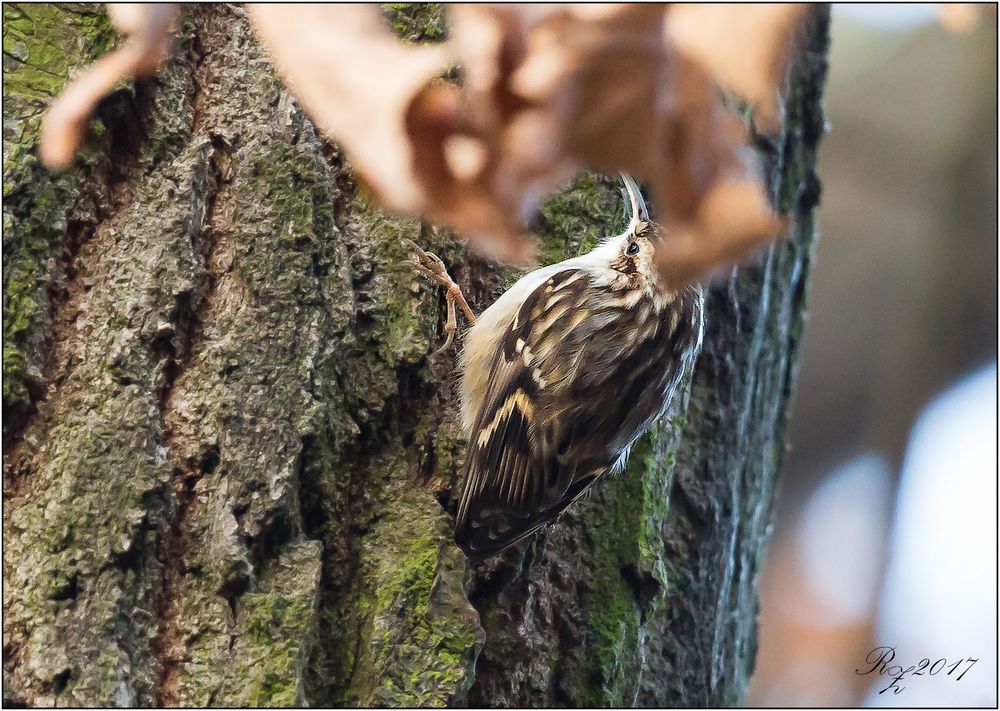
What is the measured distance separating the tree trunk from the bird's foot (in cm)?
3

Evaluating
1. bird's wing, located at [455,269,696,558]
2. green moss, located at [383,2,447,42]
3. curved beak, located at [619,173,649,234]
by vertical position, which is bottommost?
bird's wing, located at [455,269,696,558]

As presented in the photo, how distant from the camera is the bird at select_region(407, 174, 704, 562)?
212 centimetres

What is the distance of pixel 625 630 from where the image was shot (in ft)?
7.13

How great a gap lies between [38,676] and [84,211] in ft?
2.74

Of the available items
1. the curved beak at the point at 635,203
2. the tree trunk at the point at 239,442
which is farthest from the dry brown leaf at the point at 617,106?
the curved beak at the point at 635,203

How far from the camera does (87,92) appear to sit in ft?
5.58

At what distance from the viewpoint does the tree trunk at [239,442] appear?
1.63 metres

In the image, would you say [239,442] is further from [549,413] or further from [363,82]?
[549,413]

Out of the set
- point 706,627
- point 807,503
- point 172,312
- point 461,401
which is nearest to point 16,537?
point 172,312

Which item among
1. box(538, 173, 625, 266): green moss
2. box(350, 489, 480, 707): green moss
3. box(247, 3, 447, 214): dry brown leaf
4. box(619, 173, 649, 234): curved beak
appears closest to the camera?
box(247, 3, 447, 214): dry brown leaf

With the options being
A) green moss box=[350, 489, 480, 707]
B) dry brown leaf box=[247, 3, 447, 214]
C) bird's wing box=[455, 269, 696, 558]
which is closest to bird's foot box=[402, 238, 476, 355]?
bird's wing box=[455, 269, 696, 558]

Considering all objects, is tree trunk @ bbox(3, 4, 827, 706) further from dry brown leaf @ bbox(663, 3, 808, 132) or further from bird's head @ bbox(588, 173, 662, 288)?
dry brown leaf @ bbox(663, 3, 808, 132)

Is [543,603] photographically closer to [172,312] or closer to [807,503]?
[172,312]

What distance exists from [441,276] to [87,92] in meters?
0.79
